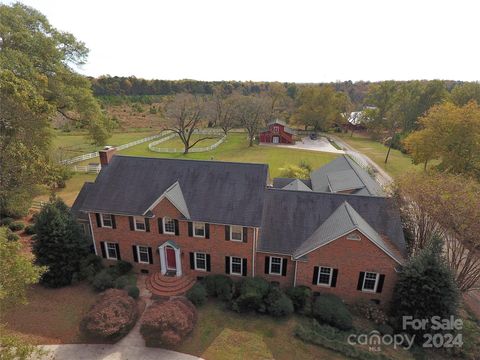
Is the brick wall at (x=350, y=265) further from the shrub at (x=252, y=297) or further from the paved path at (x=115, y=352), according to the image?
the paved path at (x=115, y=352)

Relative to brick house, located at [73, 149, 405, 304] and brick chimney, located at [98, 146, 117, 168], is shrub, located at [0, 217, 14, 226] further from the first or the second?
brick chimney, located at [98, 146, 117, 168]

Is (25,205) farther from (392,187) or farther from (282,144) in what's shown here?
(282,144)

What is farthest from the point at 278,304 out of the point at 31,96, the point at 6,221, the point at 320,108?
the point at 320,108

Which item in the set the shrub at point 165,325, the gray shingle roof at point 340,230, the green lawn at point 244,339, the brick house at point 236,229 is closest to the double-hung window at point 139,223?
the brick house at point 236,229

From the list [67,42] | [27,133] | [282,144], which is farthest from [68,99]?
[282,144]

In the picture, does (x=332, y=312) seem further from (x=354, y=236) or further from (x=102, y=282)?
(x=102, y=282)

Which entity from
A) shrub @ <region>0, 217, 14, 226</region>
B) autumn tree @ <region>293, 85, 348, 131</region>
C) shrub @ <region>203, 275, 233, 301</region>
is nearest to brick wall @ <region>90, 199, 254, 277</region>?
shrub @ <region>203, 275, 233, 301</region>

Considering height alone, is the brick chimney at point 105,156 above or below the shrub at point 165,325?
above
